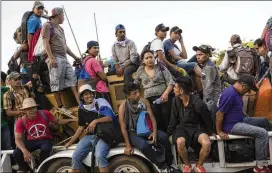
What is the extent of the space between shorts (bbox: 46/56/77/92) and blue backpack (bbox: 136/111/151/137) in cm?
161

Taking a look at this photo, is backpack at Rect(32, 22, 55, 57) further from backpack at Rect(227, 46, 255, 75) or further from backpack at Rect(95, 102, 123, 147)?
backpack at Rect(227, 46, 255, 75)

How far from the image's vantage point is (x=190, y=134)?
20.8ft

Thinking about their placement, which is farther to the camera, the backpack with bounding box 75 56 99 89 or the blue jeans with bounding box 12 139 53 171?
the backpack with bounding box 75 56 99 89

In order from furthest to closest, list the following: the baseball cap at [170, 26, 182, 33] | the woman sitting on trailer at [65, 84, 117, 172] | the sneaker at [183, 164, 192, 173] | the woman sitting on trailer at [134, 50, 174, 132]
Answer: the baseball cap at [170, 26, 182, 33] < the woman sitting on trailer at [134, 50, 174, 132] < the woman sitting on trailer at [65, 84, 117, 172] < the sneaker at [183, 164, 192, 173]

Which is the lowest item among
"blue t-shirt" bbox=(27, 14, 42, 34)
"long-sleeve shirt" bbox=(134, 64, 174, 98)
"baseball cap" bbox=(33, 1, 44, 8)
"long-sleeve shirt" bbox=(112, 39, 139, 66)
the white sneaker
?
the white sneaker

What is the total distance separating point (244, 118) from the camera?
656cm

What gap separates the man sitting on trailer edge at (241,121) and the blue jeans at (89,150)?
174cm

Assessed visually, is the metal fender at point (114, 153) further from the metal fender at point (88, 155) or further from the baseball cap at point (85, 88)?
the baseball cap at point (85, 88)

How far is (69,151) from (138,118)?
4.11ft

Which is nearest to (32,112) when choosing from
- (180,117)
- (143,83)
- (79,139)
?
(79,139)

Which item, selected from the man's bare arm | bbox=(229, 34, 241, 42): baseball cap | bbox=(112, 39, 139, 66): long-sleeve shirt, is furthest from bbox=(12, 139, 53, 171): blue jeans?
bbox=(229, 34, 241, 42): baseball cap

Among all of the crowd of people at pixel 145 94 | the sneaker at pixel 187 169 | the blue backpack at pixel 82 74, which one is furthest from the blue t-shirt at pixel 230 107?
the blue backpack at pixel 82 74

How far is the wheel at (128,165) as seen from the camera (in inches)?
252

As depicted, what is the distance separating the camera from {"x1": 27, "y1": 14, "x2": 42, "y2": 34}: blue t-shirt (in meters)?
7.82
